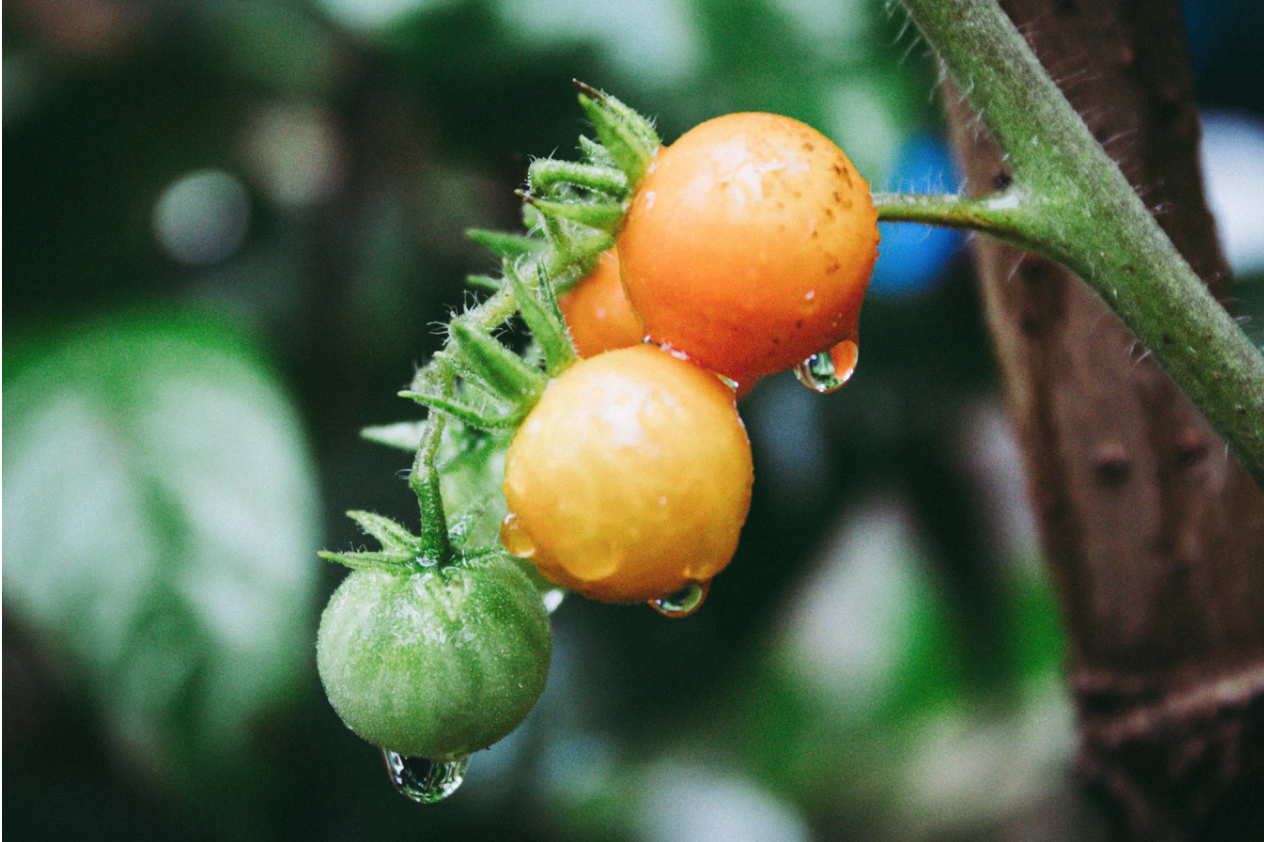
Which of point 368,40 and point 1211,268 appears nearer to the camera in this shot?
point 1211,268

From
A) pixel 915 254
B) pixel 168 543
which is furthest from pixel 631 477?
pixel 915 254

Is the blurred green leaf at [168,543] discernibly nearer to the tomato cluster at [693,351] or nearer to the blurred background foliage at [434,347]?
the blurred background foliage at [434,347]

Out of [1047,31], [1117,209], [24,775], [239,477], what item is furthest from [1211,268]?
[24,775]

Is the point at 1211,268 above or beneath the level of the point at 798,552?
above

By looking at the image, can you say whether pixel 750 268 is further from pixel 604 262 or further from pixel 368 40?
pixel 368 40

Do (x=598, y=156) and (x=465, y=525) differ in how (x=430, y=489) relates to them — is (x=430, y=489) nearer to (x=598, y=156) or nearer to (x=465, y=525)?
(x=465, y=525)
